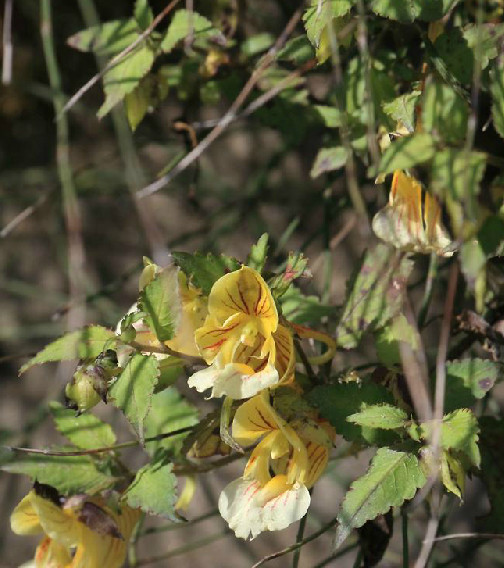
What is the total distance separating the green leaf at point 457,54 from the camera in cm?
68

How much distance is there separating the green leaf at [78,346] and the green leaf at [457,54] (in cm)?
33

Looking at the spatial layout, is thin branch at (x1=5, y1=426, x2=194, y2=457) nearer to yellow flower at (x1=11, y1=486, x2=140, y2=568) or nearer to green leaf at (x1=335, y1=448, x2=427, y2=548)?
yellow flower at (x1=11, y1=486, x2=140, y2=568)

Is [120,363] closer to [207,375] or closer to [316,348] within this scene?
[207,375]

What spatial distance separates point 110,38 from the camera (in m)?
0.83

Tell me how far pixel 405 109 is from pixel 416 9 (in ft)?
0.25

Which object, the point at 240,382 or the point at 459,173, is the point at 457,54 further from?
the point at 240,382

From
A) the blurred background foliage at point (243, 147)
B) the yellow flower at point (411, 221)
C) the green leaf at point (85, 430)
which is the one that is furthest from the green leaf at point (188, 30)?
the green leaf at point (85, 430)

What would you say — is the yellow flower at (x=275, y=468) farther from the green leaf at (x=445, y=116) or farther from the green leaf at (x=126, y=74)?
the green leaf at (x=126, y=74)

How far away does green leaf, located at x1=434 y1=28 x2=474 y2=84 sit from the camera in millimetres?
677

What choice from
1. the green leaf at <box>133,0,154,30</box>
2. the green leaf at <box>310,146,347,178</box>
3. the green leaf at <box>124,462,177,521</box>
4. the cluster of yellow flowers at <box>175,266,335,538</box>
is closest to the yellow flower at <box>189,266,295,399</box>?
the cluster of yellow flowers at <box>175,266,335,538</box>

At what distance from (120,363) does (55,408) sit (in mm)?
169

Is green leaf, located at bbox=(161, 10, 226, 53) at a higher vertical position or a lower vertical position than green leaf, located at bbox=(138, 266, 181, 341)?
higher

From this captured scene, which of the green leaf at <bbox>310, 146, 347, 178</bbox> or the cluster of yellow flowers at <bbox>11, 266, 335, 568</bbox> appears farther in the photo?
the green leaf at <bbox>310, 146, 347, 178</bbox>

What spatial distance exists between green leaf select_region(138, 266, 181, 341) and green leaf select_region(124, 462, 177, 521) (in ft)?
0.39
